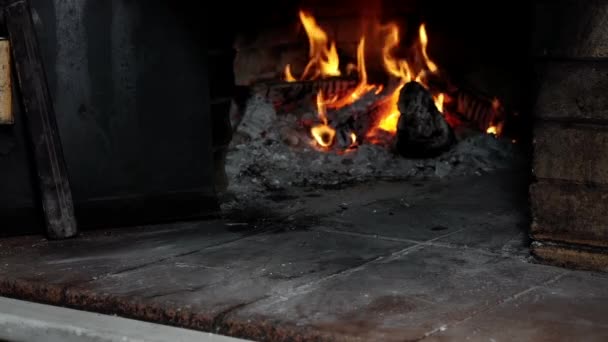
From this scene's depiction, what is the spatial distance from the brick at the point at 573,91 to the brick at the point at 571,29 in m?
0.05

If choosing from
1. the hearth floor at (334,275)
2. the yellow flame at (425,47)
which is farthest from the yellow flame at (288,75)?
the hearth floor at (334,275)

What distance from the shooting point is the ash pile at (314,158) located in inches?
235

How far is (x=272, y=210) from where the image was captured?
5273 millimetres

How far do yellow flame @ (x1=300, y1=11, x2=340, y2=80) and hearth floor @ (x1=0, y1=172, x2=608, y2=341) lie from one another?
1419mm

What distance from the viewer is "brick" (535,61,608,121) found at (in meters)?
3.90

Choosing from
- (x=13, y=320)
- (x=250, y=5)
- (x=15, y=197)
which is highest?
(x=250, y=5)

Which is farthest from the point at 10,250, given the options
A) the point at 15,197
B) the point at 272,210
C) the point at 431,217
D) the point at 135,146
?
the point at 431,217

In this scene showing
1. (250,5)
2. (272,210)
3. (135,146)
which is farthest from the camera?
(250,5)

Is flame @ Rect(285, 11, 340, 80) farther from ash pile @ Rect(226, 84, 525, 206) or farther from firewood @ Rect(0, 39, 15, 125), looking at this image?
firewood @ Rect(0, 39, 15, 125)

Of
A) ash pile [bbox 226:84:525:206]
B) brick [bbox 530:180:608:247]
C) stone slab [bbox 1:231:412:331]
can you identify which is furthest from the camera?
ash pile [bbox 226:84:525:206]

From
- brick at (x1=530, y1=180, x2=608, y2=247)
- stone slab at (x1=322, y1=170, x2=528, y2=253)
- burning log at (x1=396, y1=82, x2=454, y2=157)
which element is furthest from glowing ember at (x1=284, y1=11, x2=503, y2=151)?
brick at (x1=530, y1=180, x2=608, y2=247)

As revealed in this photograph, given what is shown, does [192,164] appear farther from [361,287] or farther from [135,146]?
[361,287]

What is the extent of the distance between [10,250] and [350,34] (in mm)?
2885

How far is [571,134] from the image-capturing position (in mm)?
3998
